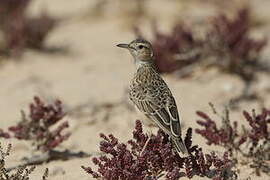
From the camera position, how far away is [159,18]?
12148mm

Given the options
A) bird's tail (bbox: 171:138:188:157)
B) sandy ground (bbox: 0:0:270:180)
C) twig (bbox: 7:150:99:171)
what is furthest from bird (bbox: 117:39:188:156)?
twig (bbox: 7:150:99:171)

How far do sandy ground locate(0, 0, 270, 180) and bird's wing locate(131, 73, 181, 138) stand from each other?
0.58ft

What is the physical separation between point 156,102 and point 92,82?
11.4ft

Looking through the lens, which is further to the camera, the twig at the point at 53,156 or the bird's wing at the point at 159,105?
the twig at the point at 53,156

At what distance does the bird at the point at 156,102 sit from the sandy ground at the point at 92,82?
190 mm

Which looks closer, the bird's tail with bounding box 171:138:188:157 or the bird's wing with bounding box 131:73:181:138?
the bird's tail with bounding box 171:138:188:157

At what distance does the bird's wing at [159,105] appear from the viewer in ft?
17.3

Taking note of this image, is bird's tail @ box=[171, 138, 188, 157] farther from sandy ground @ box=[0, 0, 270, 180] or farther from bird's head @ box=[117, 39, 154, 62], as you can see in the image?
bird's head @ box=[117, 39, 154, 62]

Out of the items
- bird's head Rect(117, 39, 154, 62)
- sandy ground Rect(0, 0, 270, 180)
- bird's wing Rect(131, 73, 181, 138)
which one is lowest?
bird's wing Rect(131, 73, 181, 138)

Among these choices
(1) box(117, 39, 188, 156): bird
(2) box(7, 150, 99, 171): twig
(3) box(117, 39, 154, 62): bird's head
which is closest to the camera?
(1) box(117, 39, 188, 156): bird

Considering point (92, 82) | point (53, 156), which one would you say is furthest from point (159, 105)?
point (92, 82)

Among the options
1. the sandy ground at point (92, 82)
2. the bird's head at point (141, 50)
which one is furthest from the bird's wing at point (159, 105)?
the bird's head at point (141, 50)

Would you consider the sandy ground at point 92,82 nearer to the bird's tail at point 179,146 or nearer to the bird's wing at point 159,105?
the bird's wing at point 159,105

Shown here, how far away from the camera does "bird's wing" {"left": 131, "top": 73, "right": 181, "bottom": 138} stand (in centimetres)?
526
